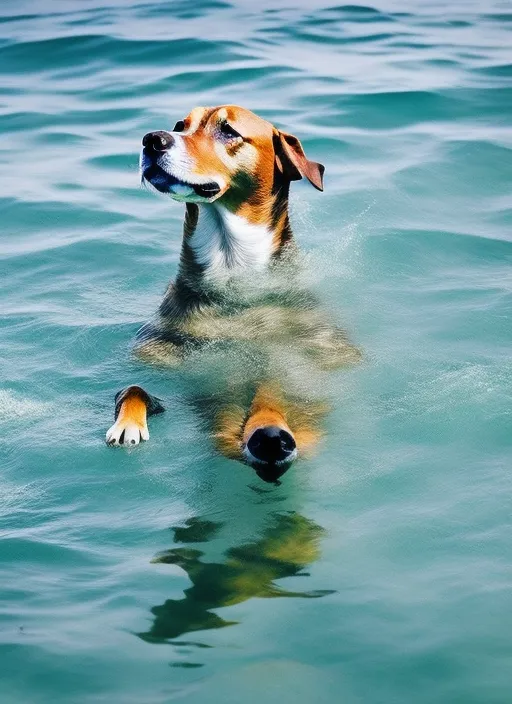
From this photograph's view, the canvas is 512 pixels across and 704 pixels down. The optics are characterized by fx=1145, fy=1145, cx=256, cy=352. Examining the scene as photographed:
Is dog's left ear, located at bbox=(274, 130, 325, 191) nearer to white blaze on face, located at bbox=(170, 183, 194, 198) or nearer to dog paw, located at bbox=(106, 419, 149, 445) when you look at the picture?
white blaze on face, located at bbox=(170, 183, 194, 198)

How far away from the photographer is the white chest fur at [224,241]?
21.4 feet

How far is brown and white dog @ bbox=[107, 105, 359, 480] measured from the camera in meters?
5.97

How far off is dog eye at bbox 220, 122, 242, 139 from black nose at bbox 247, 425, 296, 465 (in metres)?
1.98

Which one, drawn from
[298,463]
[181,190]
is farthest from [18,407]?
[298,463]

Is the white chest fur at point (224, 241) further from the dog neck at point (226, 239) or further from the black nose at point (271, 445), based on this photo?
the black nose at point (271, 445)

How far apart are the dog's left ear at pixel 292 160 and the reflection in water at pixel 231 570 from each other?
243 centimetres

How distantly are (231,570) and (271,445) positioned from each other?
0.78 meters

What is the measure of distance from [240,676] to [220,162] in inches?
129

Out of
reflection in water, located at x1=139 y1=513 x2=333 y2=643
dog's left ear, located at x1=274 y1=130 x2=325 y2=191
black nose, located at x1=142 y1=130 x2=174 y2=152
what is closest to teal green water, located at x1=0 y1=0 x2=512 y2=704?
reflection in water, located at x1=139 y1=513 x2=333 y2=643

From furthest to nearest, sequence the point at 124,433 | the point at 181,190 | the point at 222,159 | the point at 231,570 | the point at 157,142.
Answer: the point at 222,159 < the point at 181,190 < the point at 157,142 < the point at 124,433 < the point at 231,570

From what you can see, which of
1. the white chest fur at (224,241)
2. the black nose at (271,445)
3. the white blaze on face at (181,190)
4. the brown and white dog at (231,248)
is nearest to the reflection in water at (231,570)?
the black nose at (271,445)

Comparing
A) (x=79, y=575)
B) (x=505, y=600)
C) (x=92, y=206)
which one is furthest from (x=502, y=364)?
(x=92, y=206)

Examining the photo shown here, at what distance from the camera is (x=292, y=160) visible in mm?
6535

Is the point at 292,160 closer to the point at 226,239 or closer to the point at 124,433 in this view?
the point at 226,239
